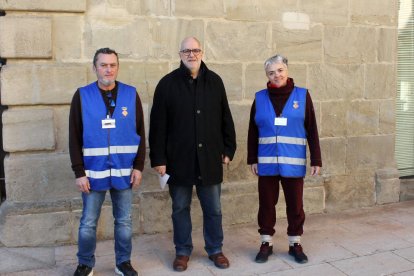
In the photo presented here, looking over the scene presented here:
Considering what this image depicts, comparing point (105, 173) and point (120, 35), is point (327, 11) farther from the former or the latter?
point (105, 173)

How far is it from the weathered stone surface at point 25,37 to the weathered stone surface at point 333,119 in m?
2.98

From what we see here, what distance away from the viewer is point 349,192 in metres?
5.60

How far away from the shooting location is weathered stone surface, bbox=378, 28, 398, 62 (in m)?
5.60

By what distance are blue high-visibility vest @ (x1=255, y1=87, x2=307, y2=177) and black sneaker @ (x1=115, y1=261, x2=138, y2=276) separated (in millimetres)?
1337

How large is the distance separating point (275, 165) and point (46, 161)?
6.73 ft

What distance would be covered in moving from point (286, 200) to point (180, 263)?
41.0 inches

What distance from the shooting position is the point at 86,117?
3.45m

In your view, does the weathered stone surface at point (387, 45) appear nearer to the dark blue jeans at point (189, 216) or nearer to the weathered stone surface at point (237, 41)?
the weathered stone surface at point (237, 41)

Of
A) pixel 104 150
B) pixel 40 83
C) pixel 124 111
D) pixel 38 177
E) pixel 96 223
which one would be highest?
pixel 40 83

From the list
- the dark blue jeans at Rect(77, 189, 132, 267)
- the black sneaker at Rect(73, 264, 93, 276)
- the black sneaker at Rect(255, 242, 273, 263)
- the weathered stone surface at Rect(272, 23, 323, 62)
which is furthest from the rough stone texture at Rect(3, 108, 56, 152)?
the weathered stone surface at Rect(272, 23, 323, 62)

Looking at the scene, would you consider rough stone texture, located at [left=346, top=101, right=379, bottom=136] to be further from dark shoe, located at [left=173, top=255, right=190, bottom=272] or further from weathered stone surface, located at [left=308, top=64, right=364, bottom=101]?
dark shoe, located at [left=173, top=255, right=190, bottom=272]

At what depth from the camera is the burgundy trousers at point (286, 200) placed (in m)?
4.04

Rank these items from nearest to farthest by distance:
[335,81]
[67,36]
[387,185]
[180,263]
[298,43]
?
[180,263]
[67,36]
[298,43]
[335,81]
[387,185]

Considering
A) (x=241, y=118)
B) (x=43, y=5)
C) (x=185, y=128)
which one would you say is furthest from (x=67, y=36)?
(x=241, y=118)
